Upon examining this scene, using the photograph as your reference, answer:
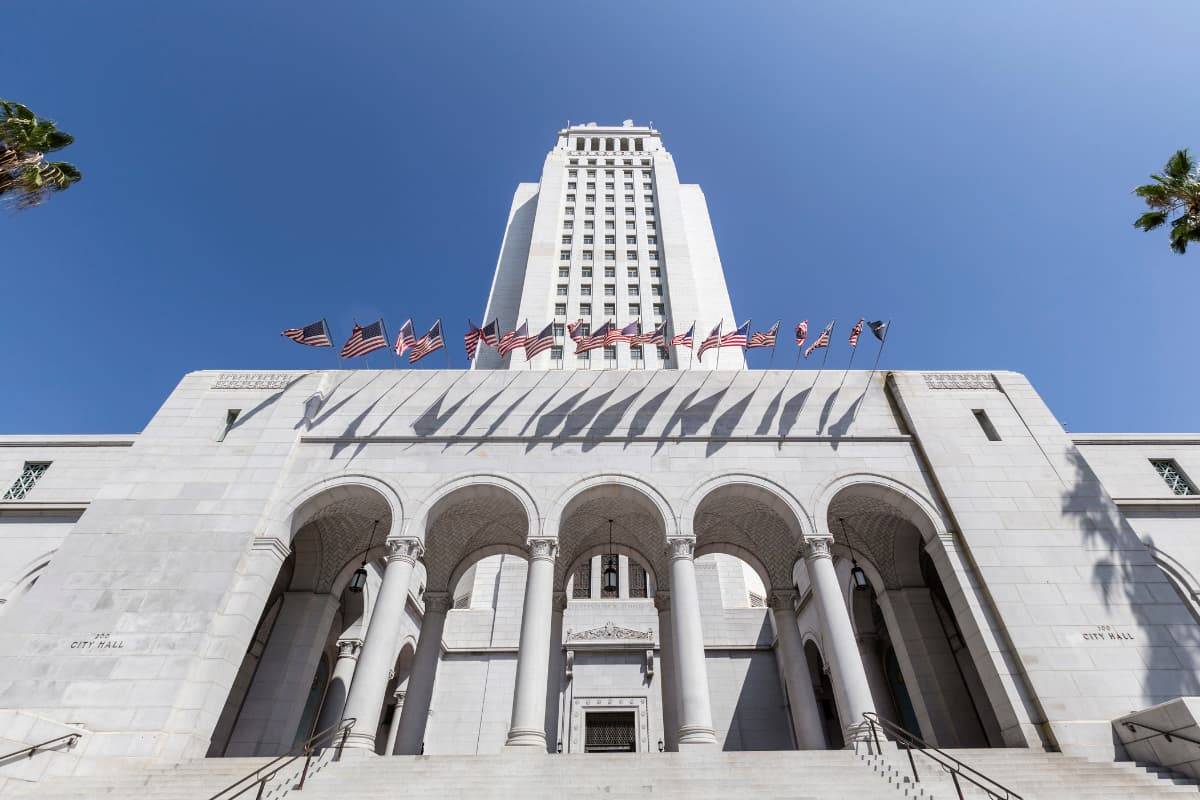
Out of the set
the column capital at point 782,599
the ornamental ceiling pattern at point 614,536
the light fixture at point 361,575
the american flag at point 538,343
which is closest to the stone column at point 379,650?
the light fixture at point 361,575

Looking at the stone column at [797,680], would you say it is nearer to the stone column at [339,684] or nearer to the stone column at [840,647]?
the stone column at [840,647]

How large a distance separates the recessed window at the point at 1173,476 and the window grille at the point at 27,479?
40865mm

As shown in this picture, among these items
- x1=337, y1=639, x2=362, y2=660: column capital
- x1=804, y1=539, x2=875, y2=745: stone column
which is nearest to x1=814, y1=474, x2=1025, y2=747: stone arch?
x1=804, y1=539, x2=875, y2=745: stone column

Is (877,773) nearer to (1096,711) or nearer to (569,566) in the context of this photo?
(1096,711)

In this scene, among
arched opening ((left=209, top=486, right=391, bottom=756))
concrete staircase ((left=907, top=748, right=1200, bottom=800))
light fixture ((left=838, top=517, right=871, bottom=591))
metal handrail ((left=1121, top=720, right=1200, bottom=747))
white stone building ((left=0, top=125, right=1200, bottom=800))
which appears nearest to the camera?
concrete staircase ((left=907, top=748, right=1200, bottom=800))

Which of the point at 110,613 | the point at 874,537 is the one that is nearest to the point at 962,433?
the point at 874,537

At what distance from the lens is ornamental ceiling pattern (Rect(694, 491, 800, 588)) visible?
61.0 ft

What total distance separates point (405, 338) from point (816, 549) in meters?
13.6

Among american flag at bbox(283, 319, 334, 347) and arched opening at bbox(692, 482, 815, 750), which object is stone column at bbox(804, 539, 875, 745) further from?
american flag at bbox(283, 319, 334, 347)

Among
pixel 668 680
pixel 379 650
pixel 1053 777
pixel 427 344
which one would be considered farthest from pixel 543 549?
pixel 1053 777

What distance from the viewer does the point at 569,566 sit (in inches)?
771

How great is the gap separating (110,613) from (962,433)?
23.9 m

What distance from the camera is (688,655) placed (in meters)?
13.3

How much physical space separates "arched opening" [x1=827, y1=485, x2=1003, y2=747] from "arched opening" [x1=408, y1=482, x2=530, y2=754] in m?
10.9
